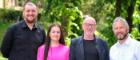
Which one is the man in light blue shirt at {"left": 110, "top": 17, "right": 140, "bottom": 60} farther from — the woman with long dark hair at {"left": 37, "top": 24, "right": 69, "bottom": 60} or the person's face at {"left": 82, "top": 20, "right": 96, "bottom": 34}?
the woman with long dark hair at {"left": 37, "top": 24, "right": 69, "bottom": 60}

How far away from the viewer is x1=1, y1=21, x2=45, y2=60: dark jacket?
7.02 meters

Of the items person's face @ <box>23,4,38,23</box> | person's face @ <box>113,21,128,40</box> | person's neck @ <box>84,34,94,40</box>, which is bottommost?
person's neck @ <box>84,34,94,40</box>

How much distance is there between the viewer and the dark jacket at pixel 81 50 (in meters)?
6.67

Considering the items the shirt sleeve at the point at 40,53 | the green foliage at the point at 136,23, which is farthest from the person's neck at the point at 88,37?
the green foliage at the point at 136,23

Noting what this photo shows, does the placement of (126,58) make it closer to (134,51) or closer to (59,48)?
A: (134,51)

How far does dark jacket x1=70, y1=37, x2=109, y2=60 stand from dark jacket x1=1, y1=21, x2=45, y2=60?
0.60 meters

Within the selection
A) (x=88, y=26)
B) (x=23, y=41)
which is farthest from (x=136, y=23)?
(x=88, y=26)

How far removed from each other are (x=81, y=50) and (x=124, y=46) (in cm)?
63

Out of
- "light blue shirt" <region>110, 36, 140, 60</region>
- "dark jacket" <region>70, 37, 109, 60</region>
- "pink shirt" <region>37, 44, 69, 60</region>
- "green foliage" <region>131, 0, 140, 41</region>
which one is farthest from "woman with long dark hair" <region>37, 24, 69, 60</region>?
"green foliage" <region>131, 0, 140, 41</region>

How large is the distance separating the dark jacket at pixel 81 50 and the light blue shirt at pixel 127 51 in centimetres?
14

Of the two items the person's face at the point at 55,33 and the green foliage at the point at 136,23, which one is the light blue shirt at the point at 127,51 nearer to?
the person's face at the point at 55,33

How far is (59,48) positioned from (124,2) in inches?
224

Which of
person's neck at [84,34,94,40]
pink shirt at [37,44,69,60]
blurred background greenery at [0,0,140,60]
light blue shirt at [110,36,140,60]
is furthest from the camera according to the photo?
blurred background greenery at [0,0,140,60]

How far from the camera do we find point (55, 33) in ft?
22.2
